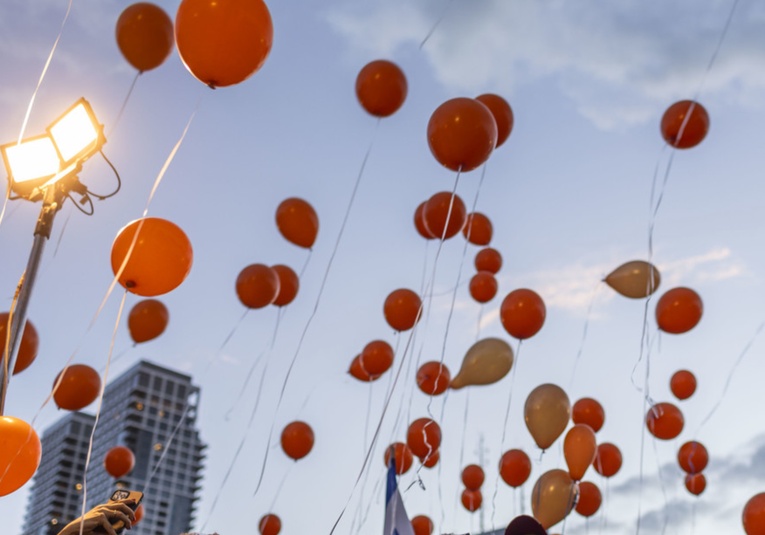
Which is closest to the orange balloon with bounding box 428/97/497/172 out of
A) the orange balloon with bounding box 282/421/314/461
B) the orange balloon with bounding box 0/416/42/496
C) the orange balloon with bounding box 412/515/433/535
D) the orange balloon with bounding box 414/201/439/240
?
the orange balloon with bounding box 414/201/439/240

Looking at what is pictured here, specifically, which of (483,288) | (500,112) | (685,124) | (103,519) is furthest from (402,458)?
(103,519)

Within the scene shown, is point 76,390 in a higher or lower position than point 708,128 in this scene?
lower

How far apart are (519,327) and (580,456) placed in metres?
1.14

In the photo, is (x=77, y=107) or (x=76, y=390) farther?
(x=76, y=390)

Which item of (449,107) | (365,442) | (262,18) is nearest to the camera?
(262,18)

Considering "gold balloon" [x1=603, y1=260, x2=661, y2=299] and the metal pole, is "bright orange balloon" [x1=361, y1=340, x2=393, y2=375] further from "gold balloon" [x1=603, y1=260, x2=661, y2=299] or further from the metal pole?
the metal pole

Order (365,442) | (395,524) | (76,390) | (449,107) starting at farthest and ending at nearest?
(365,442), (76,390), (449,107), (395,524)

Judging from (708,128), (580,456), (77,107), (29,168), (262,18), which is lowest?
(580,456)

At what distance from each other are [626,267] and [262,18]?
4340 millimetres

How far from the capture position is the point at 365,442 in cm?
770

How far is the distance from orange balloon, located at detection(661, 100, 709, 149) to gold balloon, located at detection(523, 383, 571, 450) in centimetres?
229

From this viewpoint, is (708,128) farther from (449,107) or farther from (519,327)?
(449,107)

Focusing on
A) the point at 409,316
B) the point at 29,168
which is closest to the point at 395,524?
the point at 29,168

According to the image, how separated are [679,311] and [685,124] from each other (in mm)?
1638
